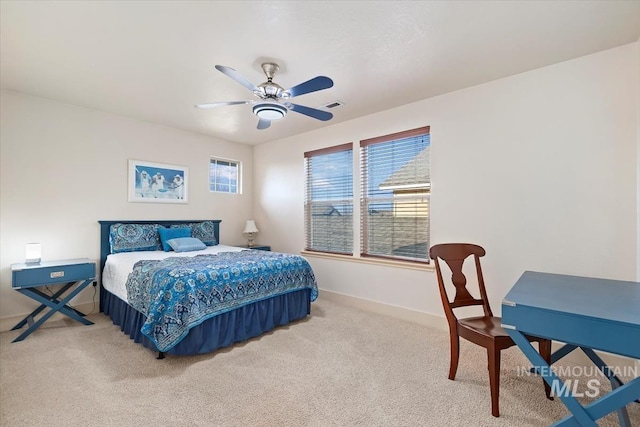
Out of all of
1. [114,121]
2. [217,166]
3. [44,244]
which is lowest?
[44,244]

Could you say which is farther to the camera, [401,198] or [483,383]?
[401,198]

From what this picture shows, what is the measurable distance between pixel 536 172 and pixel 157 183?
15.1 ft

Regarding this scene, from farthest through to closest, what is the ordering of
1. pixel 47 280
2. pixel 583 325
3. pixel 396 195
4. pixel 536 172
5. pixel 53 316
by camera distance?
pixel 396 195 → pixel 53 316 → pixel 47 280 → pixel 536 172 → pixel 583 325

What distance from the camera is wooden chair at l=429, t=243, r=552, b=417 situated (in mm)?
1777

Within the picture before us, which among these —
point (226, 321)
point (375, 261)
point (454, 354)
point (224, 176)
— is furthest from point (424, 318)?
point (224, 176)

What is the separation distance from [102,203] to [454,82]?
14.4 feet

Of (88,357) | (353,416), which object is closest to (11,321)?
(88,357)

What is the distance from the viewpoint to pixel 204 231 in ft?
14.8

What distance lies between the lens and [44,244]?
10.9 feet

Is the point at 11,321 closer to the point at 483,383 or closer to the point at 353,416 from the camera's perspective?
the point at 353,416

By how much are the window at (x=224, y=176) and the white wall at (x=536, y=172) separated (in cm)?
282

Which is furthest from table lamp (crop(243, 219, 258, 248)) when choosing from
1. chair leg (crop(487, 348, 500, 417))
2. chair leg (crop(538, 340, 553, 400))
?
chair leg (crop(538, 340, 553, 400))

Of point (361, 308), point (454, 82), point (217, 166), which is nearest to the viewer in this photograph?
point (454, 82)

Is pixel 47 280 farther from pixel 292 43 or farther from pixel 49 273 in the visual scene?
pixel 292 43
